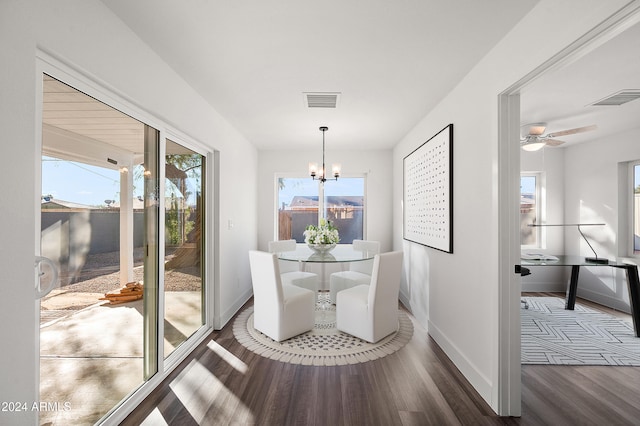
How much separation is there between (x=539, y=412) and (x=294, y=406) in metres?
1.69

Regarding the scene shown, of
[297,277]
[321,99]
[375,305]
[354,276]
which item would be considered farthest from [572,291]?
[321,99]

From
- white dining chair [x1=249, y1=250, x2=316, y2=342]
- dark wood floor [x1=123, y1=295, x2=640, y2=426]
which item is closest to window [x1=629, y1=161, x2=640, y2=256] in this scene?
dark wood floor [x1=123, y1=295, x2=640, y2=426]

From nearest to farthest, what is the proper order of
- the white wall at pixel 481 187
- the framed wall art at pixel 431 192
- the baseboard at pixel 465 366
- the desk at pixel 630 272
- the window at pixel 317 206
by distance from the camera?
the white wall at pixel 481 187
the baseboard at pixel 465 366
the framed wall art at pixel 431 192
the desk at pixel 630 272
the window at pixel 317 206

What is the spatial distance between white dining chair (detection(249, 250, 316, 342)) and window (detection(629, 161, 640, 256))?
4.72 meters

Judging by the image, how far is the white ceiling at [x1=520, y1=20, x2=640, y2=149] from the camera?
80.4 inches

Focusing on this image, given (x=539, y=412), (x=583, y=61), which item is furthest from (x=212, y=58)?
(x=539, y=412)

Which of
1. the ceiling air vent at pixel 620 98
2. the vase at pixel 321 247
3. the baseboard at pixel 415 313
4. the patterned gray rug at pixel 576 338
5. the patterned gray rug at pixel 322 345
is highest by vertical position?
the ceiling air vent at pixel 620 98

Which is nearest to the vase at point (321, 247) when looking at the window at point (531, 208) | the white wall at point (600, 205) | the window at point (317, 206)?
the window at point (317, 206)

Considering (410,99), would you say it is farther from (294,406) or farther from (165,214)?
(294,406)

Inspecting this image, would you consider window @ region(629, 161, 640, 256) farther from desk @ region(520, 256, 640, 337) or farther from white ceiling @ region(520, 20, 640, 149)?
desk @ region(520, 256, 640, 337)

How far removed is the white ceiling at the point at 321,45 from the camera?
1.60 meters

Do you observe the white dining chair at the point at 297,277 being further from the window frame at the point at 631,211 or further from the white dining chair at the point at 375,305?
the window frame at the point at 631,211

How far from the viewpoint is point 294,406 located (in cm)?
198

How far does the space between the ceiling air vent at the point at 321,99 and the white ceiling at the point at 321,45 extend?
7 centimetres
